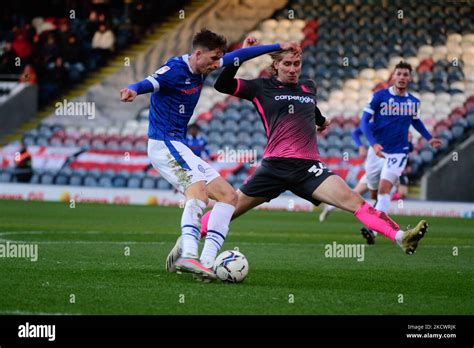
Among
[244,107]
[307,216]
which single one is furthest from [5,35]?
[307,216]

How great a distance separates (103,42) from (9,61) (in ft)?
10.5

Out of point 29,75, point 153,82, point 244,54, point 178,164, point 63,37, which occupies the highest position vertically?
point 63,37

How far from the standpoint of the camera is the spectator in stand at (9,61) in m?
31.5

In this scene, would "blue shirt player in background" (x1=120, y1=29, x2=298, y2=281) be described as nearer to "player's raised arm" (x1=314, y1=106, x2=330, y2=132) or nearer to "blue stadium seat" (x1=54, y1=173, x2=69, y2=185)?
"player's raised arm" (x1=314, y1=106, x2=330, y2=132)

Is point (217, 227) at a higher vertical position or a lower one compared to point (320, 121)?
lower

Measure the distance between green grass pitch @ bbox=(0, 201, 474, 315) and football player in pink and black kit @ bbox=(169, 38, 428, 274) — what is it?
76cm

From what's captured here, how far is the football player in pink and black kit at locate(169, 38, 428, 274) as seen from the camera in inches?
372

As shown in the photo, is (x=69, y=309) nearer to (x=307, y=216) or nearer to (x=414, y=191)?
(x=307, y=216)

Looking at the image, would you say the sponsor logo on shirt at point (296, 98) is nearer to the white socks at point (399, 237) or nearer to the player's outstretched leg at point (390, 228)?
the player's outstretched leg at point (390, 228)

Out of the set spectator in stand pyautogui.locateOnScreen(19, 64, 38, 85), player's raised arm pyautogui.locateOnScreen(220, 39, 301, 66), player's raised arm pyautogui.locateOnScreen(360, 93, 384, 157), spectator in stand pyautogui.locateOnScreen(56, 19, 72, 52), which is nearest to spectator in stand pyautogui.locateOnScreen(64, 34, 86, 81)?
spectator in stand pyautogui.locateOnScreen(56, 19, 72, 52)

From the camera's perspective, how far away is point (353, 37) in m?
30.3

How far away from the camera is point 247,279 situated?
30.1ft

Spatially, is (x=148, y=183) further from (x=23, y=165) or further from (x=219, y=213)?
(x=219, y=213)


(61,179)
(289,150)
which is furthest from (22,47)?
(289,150)
